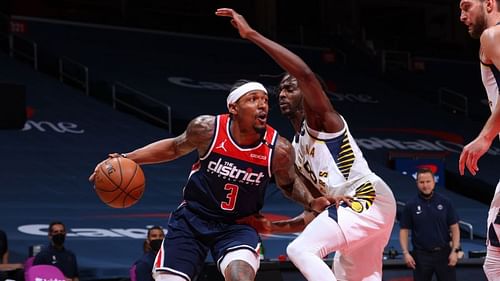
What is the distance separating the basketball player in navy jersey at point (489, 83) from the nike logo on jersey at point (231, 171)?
1549 mm

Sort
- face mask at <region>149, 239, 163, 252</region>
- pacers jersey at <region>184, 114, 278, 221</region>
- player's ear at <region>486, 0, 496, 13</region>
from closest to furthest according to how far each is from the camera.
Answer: player's ear at <region>486, 0, 496, 13</region> → pacers jersey at <region>184, 114, 278, 221</region> → face mask at <region>149, 239, 163, 252</region>

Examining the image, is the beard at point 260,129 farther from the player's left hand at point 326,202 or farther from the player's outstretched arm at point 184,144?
the player's left hand at point 326,202

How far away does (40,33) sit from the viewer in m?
18.5

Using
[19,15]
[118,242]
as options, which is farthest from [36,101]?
[118,242]

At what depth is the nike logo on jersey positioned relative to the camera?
560cm

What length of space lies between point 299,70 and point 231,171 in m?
0.79

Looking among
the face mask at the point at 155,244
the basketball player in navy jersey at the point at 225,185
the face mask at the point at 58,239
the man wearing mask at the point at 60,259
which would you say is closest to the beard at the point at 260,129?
the basketball player in navy jersey at the point at 225,185

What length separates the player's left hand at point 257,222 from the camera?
5.77m

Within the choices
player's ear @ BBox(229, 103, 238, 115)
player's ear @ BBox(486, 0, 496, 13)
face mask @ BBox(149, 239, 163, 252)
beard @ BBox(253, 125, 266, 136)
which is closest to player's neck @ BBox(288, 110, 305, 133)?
beard @ BBox(253, 125, 266, 136)

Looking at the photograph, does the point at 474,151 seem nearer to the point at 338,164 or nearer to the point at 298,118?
the point at 338,164

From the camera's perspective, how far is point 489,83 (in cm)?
466

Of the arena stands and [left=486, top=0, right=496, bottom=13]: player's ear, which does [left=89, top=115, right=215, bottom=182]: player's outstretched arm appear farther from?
the arena stands

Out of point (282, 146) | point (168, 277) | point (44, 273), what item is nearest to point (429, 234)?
point (44, 273)

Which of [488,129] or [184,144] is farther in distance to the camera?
[184,144]
